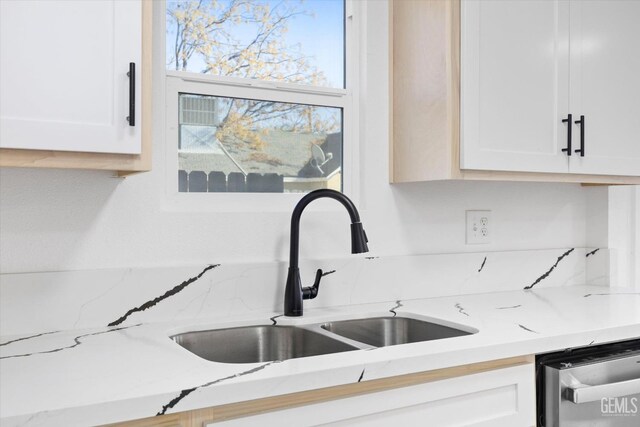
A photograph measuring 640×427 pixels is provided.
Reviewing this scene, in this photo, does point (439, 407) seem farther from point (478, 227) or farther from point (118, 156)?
point (478, 227)

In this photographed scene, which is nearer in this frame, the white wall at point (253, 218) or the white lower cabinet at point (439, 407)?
the white lower cabinet at point (439, 407)

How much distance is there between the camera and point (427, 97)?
1905 millimetres

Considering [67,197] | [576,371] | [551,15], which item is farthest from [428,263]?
[67,197]

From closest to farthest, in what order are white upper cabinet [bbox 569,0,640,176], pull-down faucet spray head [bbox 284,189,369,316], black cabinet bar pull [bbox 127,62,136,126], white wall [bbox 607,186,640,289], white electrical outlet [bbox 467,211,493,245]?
black cabinet bar pull [bbox 127,62,136,126] < pull-down faucet spray head [bbox 284,189,369,316] < white upper cabinet [bbox 569,0,640,176] < white electrical outlet [bbox 467,211,493,245] < white wall [bbox 607,186,640,289]

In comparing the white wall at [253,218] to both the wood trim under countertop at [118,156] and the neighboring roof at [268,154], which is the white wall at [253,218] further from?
the wood trim under countertop at [118,156]

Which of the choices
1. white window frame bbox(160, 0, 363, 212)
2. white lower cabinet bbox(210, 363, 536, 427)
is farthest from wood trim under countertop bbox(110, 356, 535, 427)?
white window frame bbox(160, 0, 363, 212)

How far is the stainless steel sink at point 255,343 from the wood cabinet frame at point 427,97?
2.14 feet

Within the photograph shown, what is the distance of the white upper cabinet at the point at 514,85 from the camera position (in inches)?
71.8

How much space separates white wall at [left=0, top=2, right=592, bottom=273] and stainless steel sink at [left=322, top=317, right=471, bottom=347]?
270 millimetres

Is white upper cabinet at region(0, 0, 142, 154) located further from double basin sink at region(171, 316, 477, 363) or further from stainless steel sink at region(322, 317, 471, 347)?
stainless steel sink at region(322, 317, 471, 347)

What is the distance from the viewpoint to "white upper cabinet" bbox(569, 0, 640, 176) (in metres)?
2.02

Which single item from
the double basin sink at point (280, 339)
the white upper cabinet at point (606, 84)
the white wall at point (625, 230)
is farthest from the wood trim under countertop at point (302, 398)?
the white wall at point (625, 230)

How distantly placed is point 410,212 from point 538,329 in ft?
2.25

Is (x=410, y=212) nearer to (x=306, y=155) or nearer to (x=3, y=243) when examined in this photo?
(x=306, y=155)
